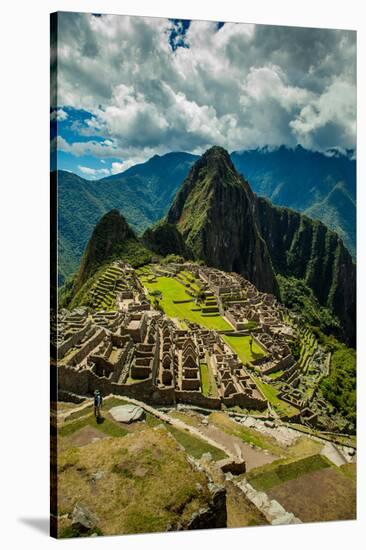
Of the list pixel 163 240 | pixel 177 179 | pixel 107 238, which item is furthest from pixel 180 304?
pixel 163 240

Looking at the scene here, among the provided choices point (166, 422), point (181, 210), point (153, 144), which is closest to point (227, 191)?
point (181, 210)

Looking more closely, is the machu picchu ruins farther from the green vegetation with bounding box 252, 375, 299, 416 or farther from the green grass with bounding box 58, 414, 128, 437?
the green grass with bounding box 58, 414, 128, 437

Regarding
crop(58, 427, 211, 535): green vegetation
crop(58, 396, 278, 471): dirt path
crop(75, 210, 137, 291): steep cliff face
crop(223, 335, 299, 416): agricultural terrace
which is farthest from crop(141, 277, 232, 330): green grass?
crop(58, 427, 211, 535): green vegetation

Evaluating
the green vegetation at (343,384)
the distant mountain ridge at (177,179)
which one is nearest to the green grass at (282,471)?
the green vegetation at (343,384)

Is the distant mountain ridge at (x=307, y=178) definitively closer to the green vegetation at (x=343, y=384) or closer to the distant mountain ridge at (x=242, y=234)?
the green vegetation at (x=343, y=384)

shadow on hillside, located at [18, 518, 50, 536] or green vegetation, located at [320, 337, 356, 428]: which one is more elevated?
green vegetation, located at [320, 337, 356, 428]

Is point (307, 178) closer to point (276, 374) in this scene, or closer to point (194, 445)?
point (276, 374)
